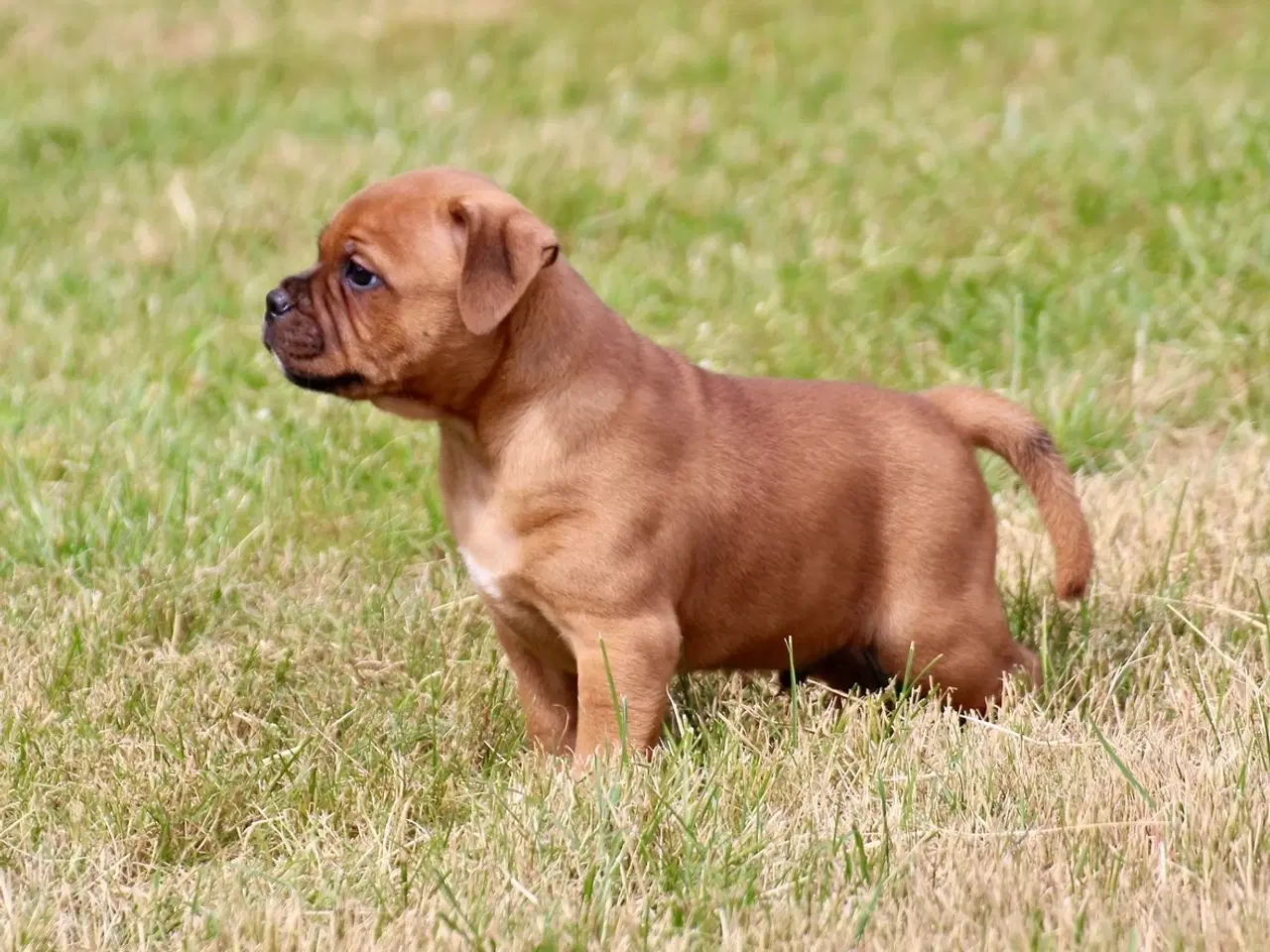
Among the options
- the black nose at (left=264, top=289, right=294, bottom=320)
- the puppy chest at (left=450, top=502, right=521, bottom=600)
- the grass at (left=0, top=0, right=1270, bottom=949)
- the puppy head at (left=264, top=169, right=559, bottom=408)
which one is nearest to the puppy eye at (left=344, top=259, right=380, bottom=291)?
the puppy head at (left=264, top=169, right=559, bottom=408)

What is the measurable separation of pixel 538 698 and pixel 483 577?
15.8 inches

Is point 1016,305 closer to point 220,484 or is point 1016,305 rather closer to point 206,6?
point 220,484

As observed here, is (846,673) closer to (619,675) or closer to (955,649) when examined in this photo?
(955,649)

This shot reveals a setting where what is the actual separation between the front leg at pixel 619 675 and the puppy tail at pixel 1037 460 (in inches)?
40.7

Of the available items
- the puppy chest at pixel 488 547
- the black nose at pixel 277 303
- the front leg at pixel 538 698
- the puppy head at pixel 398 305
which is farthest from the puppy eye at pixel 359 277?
the front leg at pixel 538 698

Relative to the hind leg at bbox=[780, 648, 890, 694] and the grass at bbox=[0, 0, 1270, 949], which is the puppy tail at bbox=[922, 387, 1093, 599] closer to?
the grass at bbox=[0, 0, 1270, 949]

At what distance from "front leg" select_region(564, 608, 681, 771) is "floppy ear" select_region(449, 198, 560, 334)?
65cm

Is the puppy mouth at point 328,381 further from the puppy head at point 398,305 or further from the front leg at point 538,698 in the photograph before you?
the front leg at point 538,698

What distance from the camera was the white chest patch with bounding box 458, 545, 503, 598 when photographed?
3811mm

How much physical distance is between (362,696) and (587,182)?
3610mm

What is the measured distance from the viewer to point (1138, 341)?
596 centimetres

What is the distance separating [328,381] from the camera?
12.7ft

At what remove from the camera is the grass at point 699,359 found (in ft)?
10.6

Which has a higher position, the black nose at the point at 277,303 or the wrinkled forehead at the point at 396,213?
the wrinkled forehead at the point at 396,213
